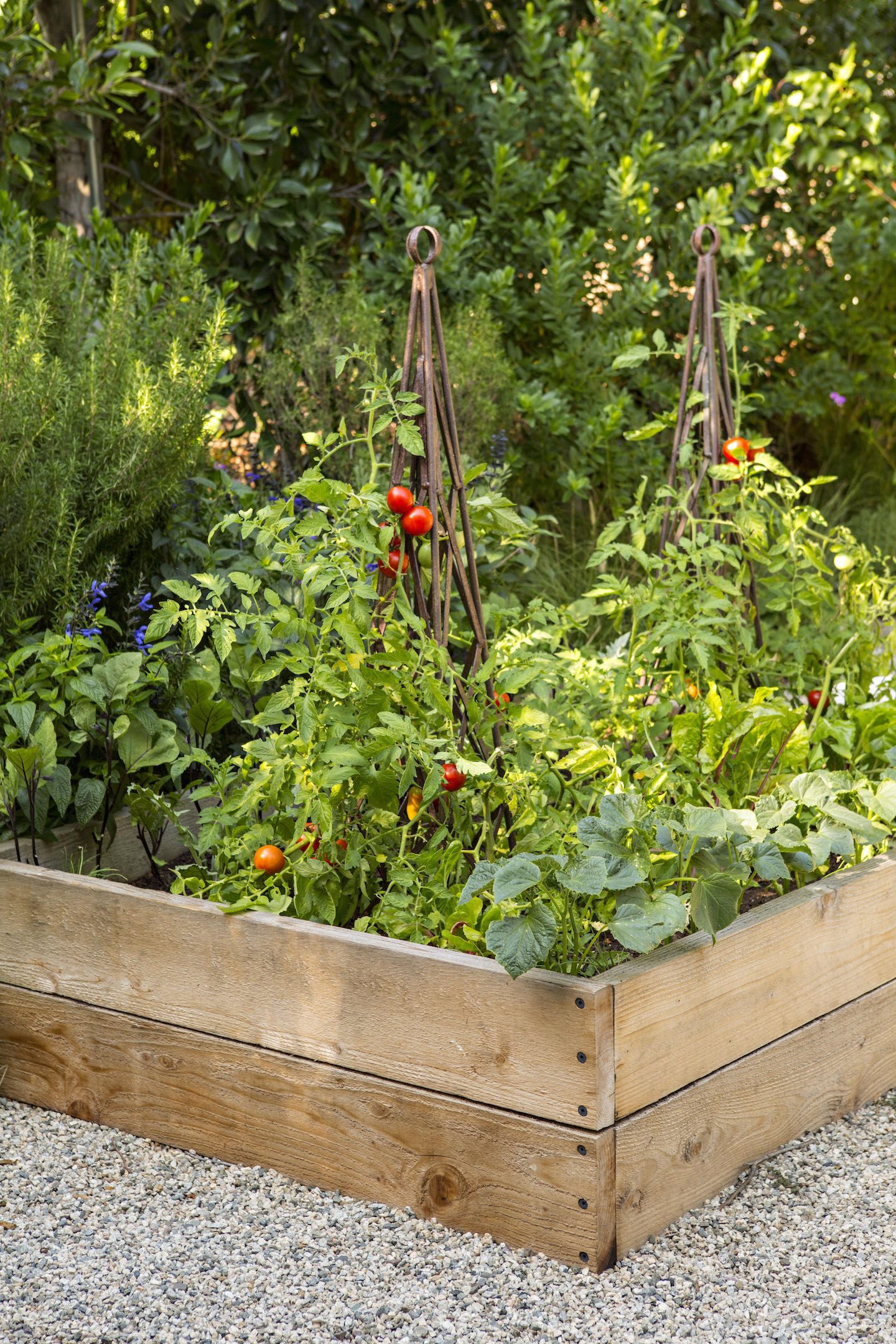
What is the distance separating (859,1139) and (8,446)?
1.85 metres

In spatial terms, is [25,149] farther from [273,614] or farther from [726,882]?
[726,882]

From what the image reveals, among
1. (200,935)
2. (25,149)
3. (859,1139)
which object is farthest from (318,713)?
(25,149)

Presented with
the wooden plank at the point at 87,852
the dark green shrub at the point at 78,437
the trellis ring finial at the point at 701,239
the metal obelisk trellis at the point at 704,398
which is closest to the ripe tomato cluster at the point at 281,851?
the wooden plank at the point at 87,852

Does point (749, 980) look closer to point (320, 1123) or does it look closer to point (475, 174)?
point (320, 1123)

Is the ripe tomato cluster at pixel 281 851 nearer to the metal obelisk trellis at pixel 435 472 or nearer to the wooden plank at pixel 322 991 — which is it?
the wooden plank at pixel 322 991

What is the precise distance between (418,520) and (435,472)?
0.25ft

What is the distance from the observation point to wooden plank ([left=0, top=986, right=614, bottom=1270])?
174 cm

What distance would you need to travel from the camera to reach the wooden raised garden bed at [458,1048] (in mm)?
1732

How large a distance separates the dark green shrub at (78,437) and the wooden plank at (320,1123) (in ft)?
2.63

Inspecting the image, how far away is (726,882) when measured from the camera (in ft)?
5.94

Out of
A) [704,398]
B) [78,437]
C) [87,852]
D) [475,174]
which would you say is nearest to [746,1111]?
[87,852]

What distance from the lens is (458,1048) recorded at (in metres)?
1.79

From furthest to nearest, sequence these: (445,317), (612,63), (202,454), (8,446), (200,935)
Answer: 1. (612,63)
2. (445,317)
3. (202,454)
4. (8,446)
5. (200,935)

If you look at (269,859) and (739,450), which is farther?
(739,450)
